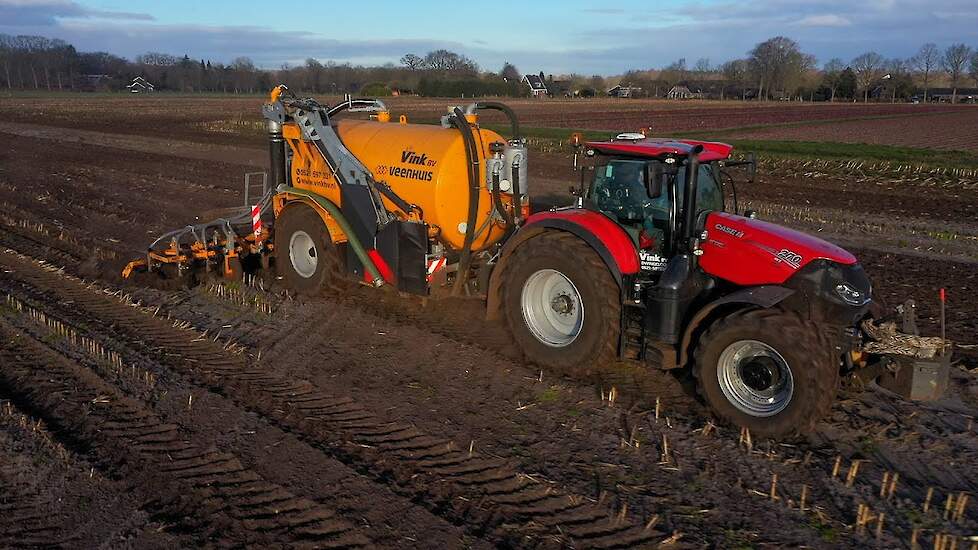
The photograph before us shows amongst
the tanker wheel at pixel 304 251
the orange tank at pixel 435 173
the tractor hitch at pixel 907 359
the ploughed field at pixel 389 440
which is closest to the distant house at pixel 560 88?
the tanker wheel at pixel 304 251

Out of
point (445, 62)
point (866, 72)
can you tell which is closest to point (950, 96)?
point (866, 72)

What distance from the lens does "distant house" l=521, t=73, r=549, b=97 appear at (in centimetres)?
11307

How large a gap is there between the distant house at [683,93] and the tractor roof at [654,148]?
119943 millimetres

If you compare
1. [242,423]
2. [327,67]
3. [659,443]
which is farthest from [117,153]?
[327,67]

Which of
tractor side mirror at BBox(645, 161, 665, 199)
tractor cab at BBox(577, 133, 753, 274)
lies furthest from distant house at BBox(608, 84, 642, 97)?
tractor side mirror at BBox(645, 161, 665, 199)

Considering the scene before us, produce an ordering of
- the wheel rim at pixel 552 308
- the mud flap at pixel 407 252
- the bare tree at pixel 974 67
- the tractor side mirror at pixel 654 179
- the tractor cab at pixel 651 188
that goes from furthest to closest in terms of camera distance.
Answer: the bare tree at pixel 974 67 → the mud flap at pixel 407 252 → the wheel rim at pixel 552 308 → the tractor cab at pixel 651 188 → the tractor side mirror at pixel 654 179

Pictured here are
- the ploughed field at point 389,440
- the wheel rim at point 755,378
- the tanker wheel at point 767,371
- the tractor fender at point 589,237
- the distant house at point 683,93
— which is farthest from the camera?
the distant house at point 683,93

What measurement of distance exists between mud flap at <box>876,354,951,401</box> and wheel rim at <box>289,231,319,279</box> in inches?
245

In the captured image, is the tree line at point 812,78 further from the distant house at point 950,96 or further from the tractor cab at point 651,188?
the tractor cab at point 651,188

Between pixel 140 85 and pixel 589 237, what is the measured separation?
480 feet

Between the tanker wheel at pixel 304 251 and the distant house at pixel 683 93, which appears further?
the distant house at pixel 683 93

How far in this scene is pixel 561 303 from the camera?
683 centimetres

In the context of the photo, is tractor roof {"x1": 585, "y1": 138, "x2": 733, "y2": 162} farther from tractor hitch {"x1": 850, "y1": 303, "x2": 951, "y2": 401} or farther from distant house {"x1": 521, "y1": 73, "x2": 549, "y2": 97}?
distant house {"x1": 521, "y1": 73, "x2": 549, "y2": 97}

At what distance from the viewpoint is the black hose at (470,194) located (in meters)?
7.77
